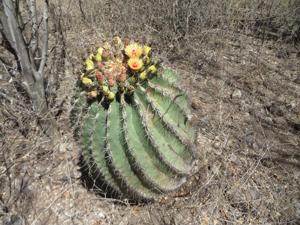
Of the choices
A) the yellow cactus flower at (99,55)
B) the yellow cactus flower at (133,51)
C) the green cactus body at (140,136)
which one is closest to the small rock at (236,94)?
the green cactus body at (140,136)

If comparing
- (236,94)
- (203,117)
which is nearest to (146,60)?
(203,117)

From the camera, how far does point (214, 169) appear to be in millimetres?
2463

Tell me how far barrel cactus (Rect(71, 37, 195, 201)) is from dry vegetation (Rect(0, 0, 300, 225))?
50cm

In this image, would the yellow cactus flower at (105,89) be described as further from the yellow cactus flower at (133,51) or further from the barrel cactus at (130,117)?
the yellow cactus flower at (133,51)

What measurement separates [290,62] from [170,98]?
2.53 metres

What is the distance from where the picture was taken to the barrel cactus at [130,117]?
170 centimetres

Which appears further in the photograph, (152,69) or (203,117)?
(203,117)

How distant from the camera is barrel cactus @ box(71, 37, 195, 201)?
170 cm

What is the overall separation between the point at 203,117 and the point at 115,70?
147cm

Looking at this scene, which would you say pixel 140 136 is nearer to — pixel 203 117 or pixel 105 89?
pixel 105 89

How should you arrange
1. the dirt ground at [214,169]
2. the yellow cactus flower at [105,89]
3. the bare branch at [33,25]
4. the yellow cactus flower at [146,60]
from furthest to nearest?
the bare branch at [33,25] < the dirt ground at [214,169] < the yellow cactus flower at [146,60] < the yellow cactus flower at [105,89]

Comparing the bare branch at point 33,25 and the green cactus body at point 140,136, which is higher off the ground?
the bare branch at point 33,25

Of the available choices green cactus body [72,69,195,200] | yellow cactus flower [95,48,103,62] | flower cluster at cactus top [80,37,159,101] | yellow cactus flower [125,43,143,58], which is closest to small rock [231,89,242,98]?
green cactus body [72,69,195,200]

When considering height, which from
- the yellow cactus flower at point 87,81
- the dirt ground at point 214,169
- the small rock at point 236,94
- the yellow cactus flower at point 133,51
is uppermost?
the yellow cactus flower at point 133,51
